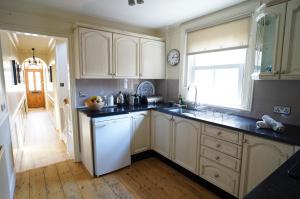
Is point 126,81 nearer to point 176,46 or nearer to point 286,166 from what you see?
point 176,46

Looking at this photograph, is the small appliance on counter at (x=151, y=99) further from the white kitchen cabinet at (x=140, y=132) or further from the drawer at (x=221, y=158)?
the drawer at (x=221, y=158)

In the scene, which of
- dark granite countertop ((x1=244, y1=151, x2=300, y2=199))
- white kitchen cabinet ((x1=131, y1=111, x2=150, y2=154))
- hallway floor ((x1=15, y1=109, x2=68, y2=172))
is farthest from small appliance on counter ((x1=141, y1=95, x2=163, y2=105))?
dark granite countertop ((x1=244, y1=151, x2=300, y2=199))

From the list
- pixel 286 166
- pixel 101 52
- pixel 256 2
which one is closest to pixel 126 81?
pixel 101 52

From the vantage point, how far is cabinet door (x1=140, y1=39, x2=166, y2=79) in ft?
10.1

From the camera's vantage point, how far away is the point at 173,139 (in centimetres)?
256

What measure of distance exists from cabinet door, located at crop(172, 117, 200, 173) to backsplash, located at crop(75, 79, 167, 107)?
114cm

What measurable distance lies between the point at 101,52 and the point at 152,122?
4.57 feet

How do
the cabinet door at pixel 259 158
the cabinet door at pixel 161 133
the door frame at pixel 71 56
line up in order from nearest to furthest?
the cabinet door at pixel 259 158 < the door frame at pixel 71 56 < the cabinet door at pixel 161 133

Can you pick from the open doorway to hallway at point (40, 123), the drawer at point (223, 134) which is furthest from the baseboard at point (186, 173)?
the open doorway to hallway at point (40, 123)

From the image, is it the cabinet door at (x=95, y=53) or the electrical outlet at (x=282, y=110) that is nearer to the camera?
the electrical outlet at (x=282, y=110)

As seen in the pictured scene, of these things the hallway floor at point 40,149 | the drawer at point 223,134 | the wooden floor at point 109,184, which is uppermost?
the drawer at point 223,134

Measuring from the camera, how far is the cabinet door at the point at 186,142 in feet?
7.30

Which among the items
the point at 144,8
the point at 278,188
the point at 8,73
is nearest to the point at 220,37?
the point at 144,8

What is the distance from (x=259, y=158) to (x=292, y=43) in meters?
1.13
